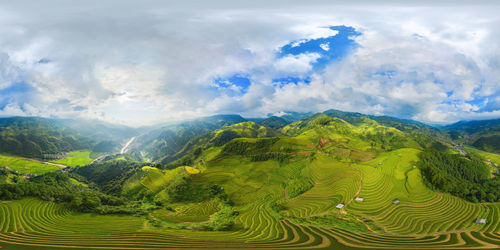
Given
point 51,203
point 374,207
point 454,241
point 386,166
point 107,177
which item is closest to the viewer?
point 454,241

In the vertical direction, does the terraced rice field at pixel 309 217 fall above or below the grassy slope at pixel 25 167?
above

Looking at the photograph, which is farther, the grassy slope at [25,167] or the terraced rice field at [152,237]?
the grassy slope at [25,167]

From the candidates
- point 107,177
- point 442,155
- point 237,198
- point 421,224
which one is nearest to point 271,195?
point 237,198

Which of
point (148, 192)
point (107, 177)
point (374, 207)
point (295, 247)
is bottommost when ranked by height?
point (107, 177)

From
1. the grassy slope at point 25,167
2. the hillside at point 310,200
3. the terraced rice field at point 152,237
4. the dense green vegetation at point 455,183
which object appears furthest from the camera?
the grassy slope at point 25,167

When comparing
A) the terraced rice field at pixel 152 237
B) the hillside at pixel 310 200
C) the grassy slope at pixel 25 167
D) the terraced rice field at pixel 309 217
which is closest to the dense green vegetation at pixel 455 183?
the hillside at pixel 310 200

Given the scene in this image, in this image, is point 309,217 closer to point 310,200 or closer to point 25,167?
point 310,200

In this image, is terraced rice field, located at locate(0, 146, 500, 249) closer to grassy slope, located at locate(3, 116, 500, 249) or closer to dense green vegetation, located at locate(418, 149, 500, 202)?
grassy slope, located at locate(3, 116, 500, 249)

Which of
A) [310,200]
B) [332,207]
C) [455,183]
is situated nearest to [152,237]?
[332,207]

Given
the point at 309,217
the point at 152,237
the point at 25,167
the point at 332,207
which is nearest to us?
the point at 152,237

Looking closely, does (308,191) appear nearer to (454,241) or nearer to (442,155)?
(454,241)

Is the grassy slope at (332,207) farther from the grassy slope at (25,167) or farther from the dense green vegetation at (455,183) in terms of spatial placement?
the grassy slope at (25,167)
